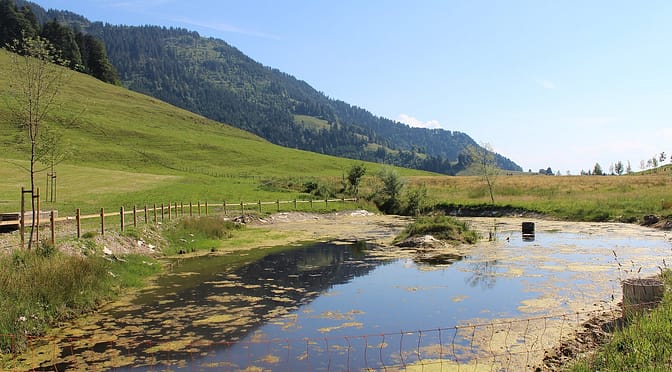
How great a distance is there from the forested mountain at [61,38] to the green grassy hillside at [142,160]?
336 inches

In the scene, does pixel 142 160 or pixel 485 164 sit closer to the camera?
pixel 485 164

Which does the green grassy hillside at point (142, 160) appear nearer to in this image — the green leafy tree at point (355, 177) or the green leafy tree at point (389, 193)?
the green leafy tree at point (355, 177)

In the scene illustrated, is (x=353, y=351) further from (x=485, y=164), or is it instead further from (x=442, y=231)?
(x=485, y=164)

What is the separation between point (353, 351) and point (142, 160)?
8337 centimetres

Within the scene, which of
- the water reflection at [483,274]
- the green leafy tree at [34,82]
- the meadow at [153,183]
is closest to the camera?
the meadow at [153,183]

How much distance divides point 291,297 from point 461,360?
8.65 meters

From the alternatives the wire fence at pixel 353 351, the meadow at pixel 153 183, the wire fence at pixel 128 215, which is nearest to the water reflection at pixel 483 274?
the wire fence at pixel 353 351

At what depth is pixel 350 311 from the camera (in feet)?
56.5

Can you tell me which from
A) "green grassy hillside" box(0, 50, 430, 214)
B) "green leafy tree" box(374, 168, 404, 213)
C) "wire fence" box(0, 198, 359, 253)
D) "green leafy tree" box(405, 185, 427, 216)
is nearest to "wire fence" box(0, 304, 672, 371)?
"wire fence" box(0, 198, 359, 253)

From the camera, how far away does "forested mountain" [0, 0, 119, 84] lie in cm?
13504

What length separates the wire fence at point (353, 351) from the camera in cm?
1198

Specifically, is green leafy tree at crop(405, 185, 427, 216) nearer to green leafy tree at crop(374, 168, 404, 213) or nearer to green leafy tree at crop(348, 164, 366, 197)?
green leafy tree at crop(374, 168, 404, 213)

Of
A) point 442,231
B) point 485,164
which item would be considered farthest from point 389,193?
point 442,231

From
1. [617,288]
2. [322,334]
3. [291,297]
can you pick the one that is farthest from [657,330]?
[291,297]
